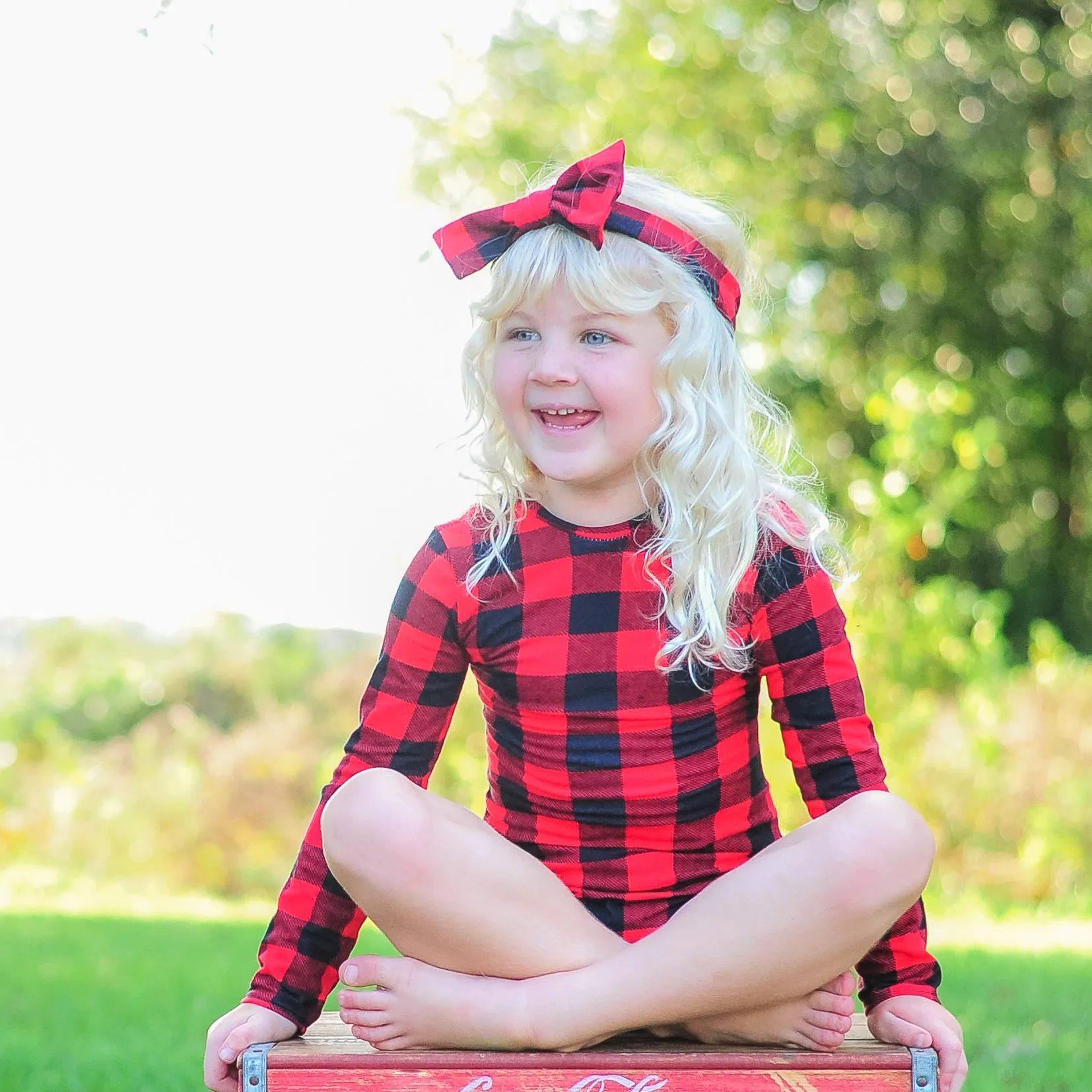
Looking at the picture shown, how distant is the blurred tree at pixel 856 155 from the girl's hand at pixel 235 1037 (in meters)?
5.59

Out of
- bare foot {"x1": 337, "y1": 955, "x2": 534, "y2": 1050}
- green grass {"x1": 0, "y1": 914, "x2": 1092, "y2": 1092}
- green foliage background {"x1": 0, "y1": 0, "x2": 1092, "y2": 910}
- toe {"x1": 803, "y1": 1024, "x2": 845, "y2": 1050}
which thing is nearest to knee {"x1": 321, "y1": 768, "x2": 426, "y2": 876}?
bare foot {"x1": 337, "y1": 955, "x2": 534, "y2": 1050}

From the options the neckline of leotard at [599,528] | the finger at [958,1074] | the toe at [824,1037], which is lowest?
the finger at [958,1074]

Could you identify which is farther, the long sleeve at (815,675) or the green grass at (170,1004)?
the green grass at (170,1004)

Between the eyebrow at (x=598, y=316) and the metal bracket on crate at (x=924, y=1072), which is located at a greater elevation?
the eyebrow at (x=598, y=316)

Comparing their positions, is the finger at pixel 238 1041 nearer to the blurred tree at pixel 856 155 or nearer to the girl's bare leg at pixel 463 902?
the girl's bare leg at pixel 463 902

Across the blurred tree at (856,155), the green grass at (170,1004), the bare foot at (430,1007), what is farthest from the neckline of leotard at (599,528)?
the blurred tree at (856,155)

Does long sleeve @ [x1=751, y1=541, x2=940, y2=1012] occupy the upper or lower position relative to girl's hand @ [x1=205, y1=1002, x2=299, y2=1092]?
upper

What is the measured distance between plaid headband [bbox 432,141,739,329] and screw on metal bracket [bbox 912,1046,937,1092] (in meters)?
0.93

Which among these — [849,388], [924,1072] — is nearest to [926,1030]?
[924,1072]

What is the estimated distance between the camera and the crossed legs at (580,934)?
1.42 m

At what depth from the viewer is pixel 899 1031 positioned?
5.18ft

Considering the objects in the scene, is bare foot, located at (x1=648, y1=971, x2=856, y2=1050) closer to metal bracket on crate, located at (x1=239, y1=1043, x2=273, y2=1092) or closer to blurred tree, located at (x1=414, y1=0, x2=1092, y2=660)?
metal bracket on crate, located at (x1=239, y1=1043, x2=273, y2=1092)

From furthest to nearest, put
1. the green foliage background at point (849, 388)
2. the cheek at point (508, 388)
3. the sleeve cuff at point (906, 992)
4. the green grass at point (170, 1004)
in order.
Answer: the green foliage background at point (849, 388) → the green grass at point (170, 1004) → the cheek at point (508, 388) → the sleeve cuff at point (906, 992)

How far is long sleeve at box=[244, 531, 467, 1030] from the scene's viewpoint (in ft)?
5.57
